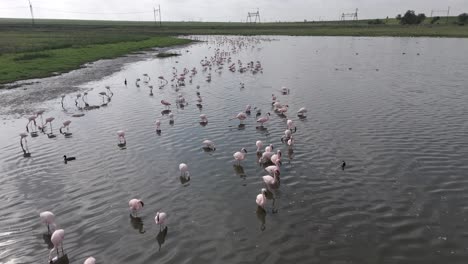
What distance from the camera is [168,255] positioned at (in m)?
10.4

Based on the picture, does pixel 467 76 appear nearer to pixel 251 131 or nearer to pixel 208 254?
pixel 251 131

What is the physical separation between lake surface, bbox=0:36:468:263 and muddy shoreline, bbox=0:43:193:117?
1111mm

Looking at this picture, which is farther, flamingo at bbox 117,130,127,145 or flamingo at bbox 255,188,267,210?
flamingo at bbox 117,130,127,145

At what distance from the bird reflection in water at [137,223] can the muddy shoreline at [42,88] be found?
18.5 metres

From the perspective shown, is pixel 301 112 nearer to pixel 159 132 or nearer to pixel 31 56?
pixel 159 132

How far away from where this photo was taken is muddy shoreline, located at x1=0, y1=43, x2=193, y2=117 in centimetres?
2811

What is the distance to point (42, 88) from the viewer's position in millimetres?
34938

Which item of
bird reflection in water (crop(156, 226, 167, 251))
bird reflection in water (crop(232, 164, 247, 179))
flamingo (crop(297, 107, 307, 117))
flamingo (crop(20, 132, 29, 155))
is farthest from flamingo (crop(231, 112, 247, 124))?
bird reflection in water (crop(156, 226, 167, 251))

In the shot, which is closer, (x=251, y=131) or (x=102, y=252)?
(x=102, y=252)

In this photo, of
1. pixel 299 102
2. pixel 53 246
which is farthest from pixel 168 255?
pixel 299 102

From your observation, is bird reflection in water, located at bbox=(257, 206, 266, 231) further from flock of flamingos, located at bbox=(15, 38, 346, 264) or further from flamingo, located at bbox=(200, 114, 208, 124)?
flamingo, located at bbox=(200, 114, 208, 124)

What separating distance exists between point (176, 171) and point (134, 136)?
5895 mm

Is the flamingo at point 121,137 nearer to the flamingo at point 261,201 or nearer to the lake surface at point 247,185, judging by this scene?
the lake surface at point 247,185

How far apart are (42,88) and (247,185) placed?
28125mm
